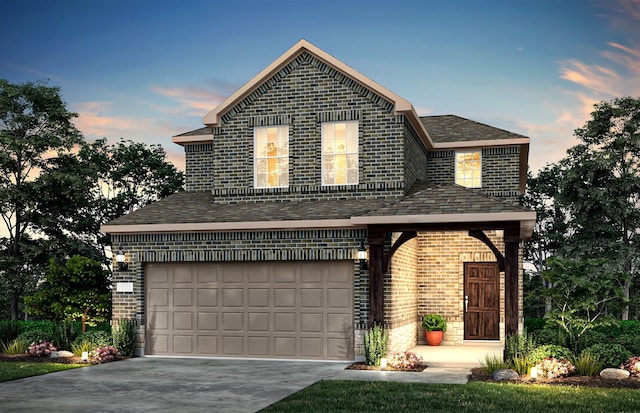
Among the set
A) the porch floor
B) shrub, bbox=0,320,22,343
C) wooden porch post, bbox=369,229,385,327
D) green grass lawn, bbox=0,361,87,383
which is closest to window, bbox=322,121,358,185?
wooden porch post, bbox=369,229,385,327

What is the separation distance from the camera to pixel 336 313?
1730cm

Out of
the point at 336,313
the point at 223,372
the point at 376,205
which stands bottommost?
the point at 223,372

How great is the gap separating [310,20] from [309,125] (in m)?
4.50

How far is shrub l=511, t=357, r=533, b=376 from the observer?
1424 centimetres

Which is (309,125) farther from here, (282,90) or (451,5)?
(451,5)

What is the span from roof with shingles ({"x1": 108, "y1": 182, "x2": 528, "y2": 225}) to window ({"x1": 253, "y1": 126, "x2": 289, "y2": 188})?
66 centimetres

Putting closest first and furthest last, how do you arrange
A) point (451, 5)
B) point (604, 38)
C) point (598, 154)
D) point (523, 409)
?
1. point (523, 409)
2. point (451, 5)
3. point (604, 38)
4. point (598, 154)

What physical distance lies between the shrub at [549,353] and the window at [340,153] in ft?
21.5

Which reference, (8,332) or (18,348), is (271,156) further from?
(8,332)

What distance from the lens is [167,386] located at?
1345 centimetres

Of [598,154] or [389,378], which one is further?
[598,154]

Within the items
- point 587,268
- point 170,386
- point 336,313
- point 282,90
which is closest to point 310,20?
point 282,90

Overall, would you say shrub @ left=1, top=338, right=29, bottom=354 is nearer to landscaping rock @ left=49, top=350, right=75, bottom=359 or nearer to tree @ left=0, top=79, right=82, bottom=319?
landscaping rock @ left=49, top=350, right=75, bottom=359

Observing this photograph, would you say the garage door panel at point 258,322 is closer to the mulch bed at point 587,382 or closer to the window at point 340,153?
the window at point 340,153
